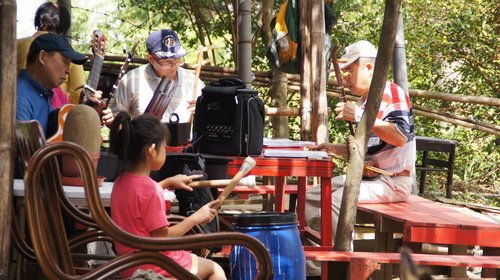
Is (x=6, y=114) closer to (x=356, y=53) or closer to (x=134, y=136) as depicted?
(x=134, y=136)

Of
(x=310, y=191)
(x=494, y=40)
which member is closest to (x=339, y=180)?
(x=310, y=191)

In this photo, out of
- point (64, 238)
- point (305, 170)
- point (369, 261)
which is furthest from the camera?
point (305, 170)

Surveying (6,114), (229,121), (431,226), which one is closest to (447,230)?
(431,226)

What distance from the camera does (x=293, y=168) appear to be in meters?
5.59

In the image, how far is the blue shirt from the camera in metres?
4.61

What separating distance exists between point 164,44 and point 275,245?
2762mm

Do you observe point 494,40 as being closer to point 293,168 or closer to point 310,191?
point 310,191

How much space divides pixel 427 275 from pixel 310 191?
506 cm

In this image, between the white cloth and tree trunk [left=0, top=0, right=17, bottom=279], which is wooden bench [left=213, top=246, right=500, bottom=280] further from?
the white cloth

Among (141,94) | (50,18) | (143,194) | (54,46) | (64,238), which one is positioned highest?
(50,18)

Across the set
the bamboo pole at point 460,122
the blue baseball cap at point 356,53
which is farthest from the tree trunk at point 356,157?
the bamboo pole at point 460,122

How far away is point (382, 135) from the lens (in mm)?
6020

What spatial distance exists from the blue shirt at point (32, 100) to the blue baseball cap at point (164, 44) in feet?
7.40

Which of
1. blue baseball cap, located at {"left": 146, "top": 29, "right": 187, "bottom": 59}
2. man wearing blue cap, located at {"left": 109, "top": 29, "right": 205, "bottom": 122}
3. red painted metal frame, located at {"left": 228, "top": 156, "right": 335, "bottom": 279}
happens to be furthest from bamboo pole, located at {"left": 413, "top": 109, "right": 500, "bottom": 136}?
red painted metal frame, located at {"left": 228, "top": 156, "right": 335, "bottom": 279}
